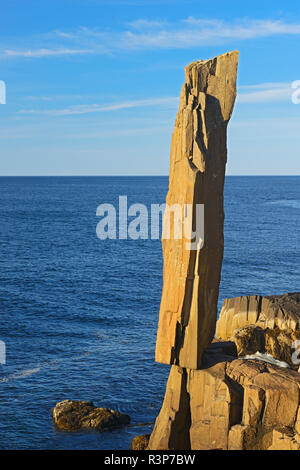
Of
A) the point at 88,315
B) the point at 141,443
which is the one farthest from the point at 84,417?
the point at 88,315

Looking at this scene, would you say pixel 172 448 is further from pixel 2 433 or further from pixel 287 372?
pixel 2 433

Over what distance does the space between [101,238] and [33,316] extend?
64605 mm

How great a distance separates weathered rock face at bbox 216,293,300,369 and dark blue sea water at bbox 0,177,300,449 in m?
7.45

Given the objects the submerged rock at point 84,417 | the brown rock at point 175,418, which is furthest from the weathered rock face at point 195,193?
the submerged rock at point 84,417

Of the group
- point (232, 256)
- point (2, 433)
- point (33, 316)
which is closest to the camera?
point (2, 433)

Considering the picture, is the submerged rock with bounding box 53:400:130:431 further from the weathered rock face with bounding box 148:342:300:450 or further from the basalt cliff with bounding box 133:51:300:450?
the basalt cliff with bounding box 133:51:300:450

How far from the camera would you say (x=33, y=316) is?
192 feet

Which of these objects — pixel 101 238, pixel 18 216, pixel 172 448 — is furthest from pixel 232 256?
pixel 18 216

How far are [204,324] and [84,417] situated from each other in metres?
13.6

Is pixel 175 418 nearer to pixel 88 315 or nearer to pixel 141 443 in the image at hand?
pixel 141 443

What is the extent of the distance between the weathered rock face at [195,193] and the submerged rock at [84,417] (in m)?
11.6

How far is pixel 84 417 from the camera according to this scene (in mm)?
33719

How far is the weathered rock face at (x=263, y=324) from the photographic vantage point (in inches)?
1342

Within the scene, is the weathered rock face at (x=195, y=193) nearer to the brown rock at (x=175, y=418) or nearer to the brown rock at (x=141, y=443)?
the brown rock at (x=175, y=418)
